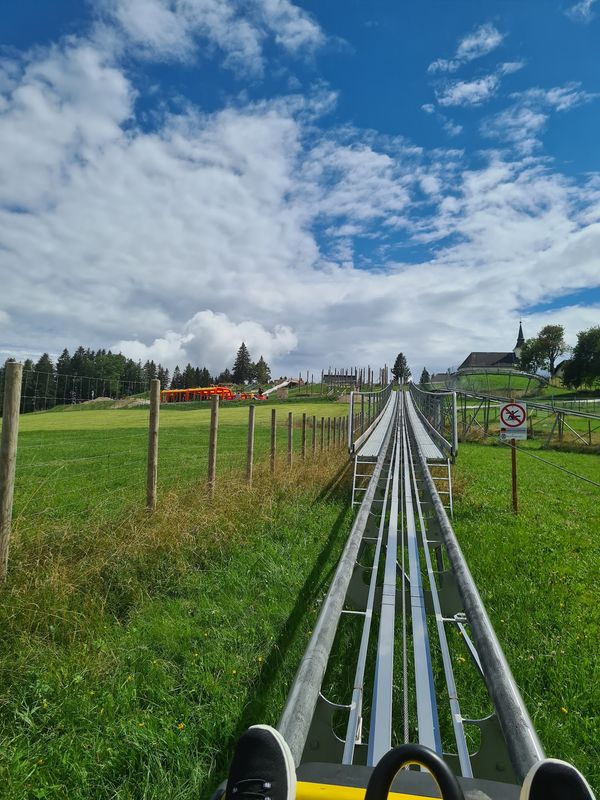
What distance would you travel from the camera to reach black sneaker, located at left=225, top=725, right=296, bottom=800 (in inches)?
43.7

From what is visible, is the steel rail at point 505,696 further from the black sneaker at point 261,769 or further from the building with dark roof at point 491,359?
→ the building with dark roof at point 491,359

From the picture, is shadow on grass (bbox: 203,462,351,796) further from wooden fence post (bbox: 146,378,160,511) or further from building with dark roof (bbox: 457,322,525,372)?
building with dark roof (bbox: 457,322,525,372)

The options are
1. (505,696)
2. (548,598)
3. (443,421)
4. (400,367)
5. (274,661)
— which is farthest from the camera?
(400,367)

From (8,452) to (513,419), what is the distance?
751 cm

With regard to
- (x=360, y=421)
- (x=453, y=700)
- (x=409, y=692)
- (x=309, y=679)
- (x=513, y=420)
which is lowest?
(x=409, y=692)

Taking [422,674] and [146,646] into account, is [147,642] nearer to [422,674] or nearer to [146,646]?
[146,646]

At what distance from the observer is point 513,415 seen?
317 inches

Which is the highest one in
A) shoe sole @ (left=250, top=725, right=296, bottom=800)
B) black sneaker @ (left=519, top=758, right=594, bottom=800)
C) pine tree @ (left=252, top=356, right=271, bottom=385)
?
pine tree @ (left=252, top=356, right=271, bottom=385)

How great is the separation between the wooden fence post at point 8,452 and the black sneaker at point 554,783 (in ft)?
11.2

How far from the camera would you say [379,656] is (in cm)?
253

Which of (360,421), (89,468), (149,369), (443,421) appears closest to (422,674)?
(89,468)

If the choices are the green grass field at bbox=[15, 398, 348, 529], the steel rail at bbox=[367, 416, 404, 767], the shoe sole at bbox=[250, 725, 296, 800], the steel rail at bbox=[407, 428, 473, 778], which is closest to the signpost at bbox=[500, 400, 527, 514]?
the green grass field at bbox=[15, 398, 348, 529]

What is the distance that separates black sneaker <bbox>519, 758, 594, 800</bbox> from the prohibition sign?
24.9 ft

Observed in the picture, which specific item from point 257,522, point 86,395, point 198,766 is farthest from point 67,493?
point 198,766
